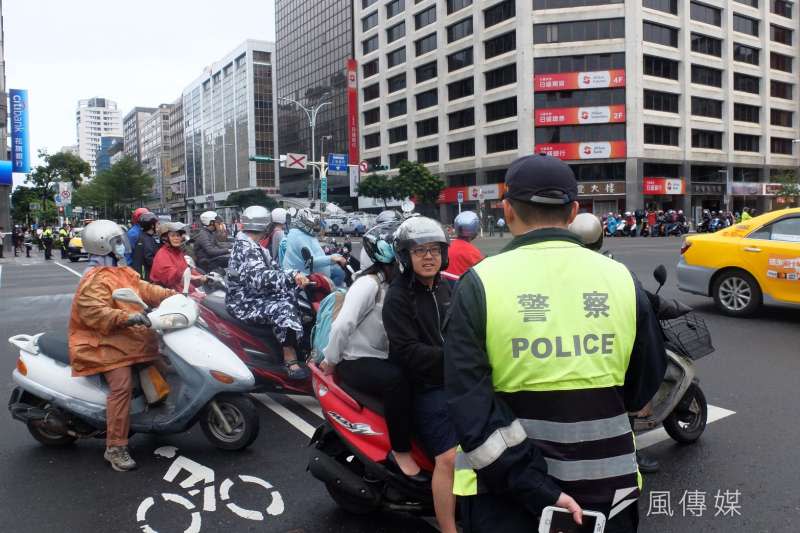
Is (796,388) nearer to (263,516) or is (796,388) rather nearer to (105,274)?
(263,516)

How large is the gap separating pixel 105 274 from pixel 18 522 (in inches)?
61.0

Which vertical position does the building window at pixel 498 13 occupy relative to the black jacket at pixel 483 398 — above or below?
above

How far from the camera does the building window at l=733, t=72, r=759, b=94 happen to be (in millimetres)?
54234

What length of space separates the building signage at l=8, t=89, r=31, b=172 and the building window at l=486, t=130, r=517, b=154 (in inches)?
1326

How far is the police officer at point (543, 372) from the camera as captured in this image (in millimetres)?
1761

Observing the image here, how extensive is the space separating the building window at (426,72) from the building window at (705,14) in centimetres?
2110

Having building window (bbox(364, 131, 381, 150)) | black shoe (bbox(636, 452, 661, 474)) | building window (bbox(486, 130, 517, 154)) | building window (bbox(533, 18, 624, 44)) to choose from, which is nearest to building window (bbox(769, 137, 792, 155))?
building window (bbox(533, 18, 624, 44))

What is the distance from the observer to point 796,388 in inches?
229

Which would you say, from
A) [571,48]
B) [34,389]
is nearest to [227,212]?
[571,48]

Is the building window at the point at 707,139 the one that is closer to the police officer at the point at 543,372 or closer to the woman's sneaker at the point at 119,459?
the woman's sneaker at the point at 119,459

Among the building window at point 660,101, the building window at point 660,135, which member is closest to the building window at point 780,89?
the building window at point 660,101

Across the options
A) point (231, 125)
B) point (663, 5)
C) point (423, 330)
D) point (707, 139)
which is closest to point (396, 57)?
point (663, 5)

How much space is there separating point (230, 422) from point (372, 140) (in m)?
64.4

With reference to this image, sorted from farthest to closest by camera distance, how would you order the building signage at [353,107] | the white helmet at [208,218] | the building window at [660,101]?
the building signage at [353,107]
the building window at [660,101]
the white helmet at [208,218]
